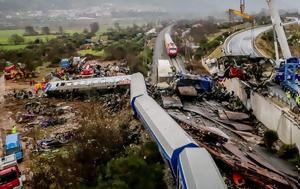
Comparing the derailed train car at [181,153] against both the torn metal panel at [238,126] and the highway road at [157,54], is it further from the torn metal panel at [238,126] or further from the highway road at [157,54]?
the highway road at [157,54]

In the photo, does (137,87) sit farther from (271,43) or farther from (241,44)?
(271,43)

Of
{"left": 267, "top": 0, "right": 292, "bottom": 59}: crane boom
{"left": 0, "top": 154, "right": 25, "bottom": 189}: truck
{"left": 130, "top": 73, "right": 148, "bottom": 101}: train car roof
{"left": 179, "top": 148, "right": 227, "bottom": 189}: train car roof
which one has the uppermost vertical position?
{"left": 267, "top": 0, "right": 292, "bottom": 59}: crane boom

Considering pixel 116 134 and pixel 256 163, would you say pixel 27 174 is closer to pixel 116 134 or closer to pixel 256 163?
pixel 116 134

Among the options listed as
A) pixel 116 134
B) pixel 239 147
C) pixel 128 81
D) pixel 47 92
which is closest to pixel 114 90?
pixel 128 81

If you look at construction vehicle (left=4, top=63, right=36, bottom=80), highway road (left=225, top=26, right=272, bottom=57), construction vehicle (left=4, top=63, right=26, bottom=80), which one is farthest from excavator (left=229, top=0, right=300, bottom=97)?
construction vehicle (left=4, top=63, right=26, bottom=80)

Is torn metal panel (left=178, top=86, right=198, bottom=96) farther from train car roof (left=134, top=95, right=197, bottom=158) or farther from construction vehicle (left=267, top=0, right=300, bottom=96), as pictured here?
construction vehicle (left=267, top=0, right=300, bottom=96)

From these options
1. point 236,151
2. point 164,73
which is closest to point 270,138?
point 236,151

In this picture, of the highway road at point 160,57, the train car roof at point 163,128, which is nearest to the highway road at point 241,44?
the highway road at point 160,57
